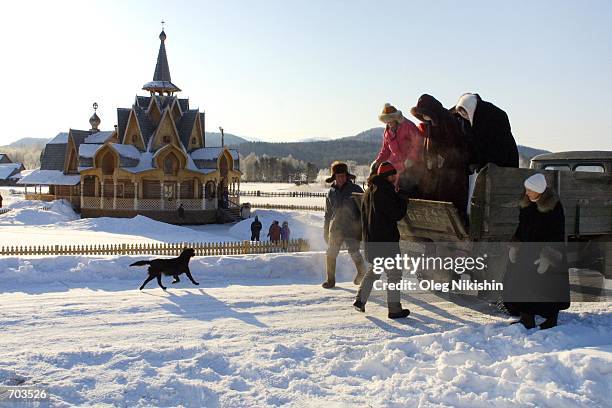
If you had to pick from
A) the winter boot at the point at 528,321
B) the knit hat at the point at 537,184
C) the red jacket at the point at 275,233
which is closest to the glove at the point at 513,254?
the winter boot at the point at 528,321

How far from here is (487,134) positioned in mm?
6371

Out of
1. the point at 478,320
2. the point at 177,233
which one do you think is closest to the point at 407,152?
the point at 478,320

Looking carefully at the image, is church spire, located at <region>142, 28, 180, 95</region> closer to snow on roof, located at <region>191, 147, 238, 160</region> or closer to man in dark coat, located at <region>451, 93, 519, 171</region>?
snow on roof, located at <region>191, 147, 238, 160</region>

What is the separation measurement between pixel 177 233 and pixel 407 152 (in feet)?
70.1

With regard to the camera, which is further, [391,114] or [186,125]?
[186,125]

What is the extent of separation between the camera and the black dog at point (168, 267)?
7.64m

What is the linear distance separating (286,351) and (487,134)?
366 centimetres

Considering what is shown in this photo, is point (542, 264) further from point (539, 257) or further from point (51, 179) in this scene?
point (51, 179)

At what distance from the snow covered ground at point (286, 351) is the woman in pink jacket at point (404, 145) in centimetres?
174

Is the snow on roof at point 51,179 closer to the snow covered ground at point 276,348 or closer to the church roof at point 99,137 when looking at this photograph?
the church roof at point 99,137

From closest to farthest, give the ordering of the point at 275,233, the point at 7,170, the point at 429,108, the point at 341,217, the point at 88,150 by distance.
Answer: the point at 429,108 < the point at 341,217 < the point at 275,233 < the point at 88,150 < the point at 7,170

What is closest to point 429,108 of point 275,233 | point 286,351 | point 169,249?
point 286,351

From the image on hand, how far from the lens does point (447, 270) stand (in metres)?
7.12

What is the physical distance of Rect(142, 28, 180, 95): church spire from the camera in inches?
1481
